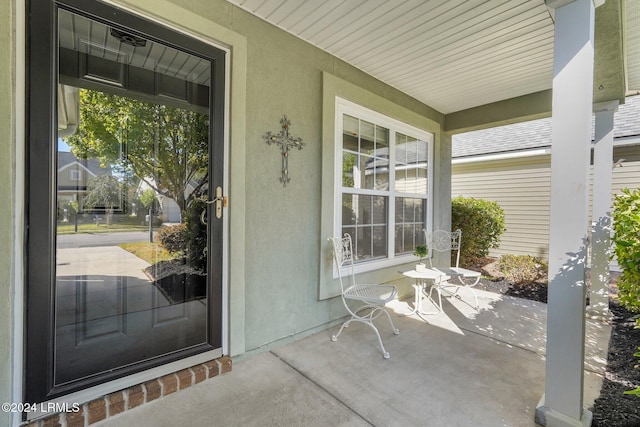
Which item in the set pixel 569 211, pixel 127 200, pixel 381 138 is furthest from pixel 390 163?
pixel 127 200

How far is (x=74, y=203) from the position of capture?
182 centimetres

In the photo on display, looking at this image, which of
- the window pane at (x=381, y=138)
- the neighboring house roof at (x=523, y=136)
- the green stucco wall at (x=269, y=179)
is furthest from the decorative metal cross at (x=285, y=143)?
the neighboring house roof at (x=523, y=136)

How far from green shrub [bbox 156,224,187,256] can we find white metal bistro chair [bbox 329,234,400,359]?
1343 mm

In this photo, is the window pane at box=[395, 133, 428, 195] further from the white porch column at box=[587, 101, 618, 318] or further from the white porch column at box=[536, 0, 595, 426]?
the white porch column at box=[536, 0, 595, 426]

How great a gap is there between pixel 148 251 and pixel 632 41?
4.51 m

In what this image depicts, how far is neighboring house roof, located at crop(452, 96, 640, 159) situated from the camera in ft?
18.3

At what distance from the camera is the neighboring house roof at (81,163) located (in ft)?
5.65

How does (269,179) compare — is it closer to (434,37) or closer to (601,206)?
(434,37)

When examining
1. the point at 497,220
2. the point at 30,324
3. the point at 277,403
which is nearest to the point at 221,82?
the point at 30,324

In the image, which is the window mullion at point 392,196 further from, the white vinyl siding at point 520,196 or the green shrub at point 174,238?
the white vinyl siding at point 520,196

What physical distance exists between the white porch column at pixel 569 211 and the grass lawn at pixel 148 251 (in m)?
2.64

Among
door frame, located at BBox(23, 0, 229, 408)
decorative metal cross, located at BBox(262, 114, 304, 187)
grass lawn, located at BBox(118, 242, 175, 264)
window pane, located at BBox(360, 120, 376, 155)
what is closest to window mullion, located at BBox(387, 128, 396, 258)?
window pane, located at BBox(360, 120, 376, 155)

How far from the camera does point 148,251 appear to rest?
2.20 m

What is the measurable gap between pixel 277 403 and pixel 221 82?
230 centimetres
